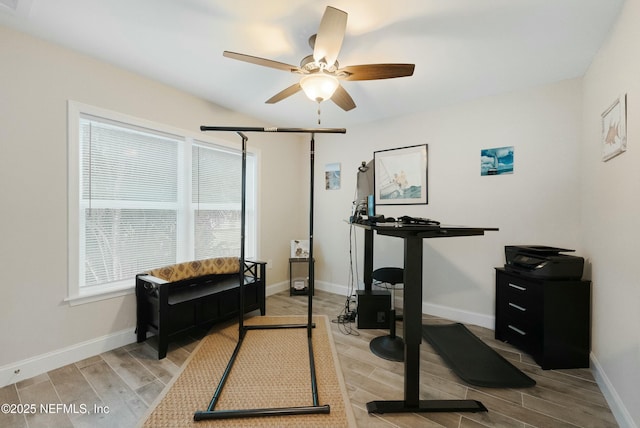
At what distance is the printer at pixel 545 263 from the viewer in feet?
6.43

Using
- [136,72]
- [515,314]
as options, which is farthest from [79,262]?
[515,314]

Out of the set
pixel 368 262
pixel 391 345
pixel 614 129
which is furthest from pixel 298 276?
pixel 614 129

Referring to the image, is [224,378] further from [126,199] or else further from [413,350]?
[126,199]

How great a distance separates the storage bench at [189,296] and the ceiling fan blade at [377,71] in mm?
1853

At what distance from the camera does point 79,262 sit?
2.09m

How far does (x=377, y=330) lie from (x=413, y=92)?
102 inches

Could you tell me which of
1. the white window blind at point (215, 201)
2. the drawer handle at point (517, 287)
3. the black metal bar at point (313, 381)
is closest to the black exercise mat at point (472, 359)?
the drawer handle at point (517, 287)

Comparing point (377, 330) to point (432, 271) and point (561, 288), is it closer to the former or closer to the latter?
point (432, 271)

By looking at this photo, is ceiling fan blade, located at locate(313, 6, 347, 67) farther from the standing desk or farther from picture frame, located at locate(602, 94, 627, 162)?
picture frame, located at locate(602, 94, 627, 162)

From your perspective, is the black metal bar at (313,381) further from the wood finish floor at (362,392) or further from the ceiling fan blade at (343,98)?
the ceiling fan blade at (343,98)

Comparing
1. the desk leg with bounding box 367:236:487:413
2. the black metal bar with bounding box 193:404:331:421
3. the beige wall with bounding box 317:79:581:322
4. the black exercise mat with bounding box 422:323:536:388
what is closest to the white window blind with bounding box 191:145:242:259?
the black metal bar with bounding box 193:404:331:421

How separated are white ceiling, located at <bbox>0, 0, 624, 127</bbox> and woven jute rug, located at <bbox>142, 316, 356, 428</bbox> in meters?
2.51

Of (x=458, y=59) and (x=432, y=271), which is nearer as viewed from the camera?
(x=458, y=59)

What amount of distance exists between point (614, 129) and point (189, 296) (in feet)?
11.6
